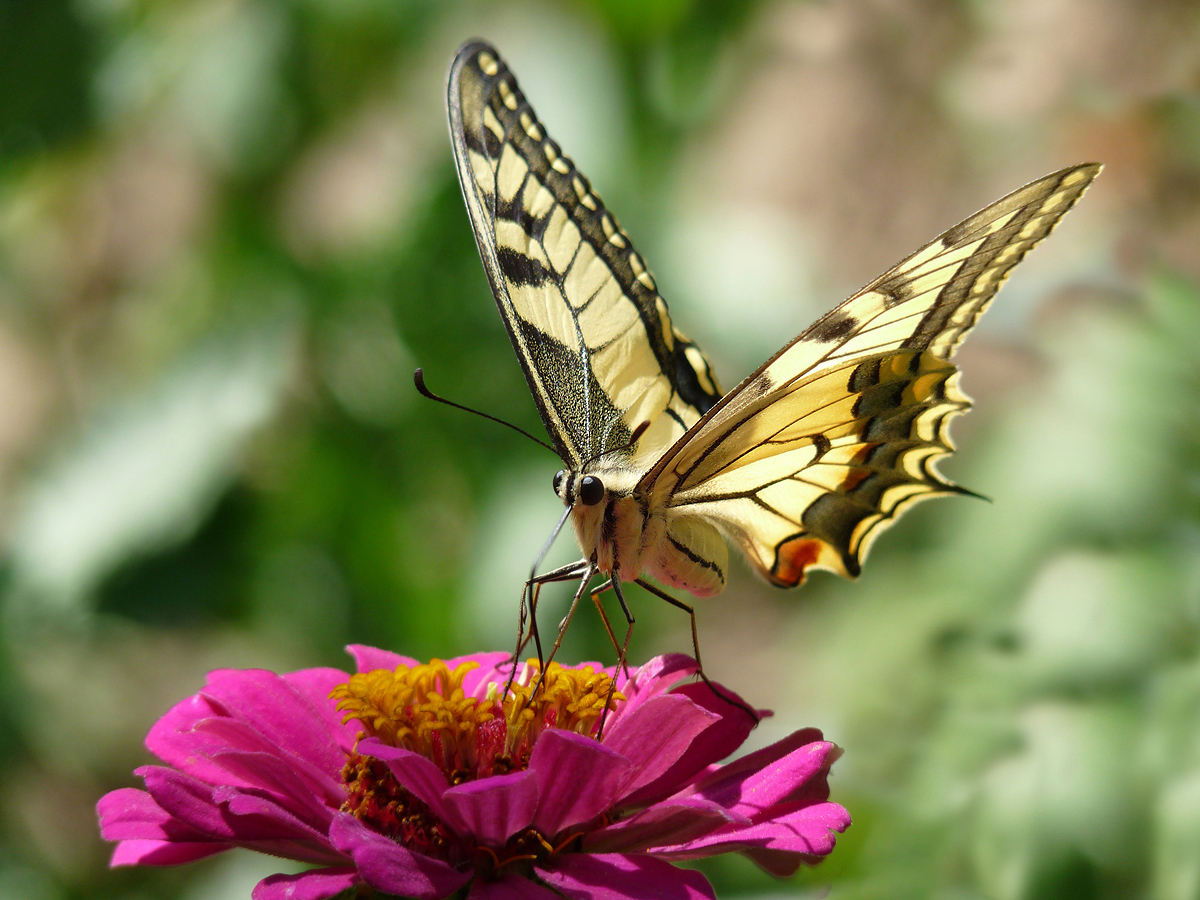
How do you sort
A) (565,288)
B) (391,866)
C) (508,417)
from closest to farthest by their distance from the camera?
(391,866) < (565,288) < (508,417)

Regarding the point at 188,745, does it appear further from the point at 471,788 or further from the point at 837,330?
the point at 837,330

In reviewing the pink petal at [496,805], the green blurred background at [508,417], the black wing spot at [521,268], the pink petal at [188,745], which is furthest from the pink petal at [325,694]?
the green blurred background at [508,417]

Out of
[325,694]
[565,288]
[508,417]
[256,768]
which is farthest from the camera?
[508,417]

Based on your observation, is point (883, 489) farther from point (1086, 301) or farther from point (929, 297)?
point (1086, 301)

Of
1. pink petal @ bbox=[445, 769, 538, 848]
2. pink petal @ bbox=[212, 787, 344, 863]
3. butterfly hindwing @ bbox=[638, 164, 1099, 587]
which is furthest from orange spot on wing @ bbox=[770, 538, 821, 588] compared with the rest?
pink petal @ bbox=[212, 787, 344, 863]

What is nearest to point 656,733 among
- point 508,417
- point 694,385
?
point 694,385

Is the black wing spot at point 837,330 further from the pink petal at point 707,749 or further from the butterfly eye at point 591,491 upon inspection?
the pink petal at point 707,749
